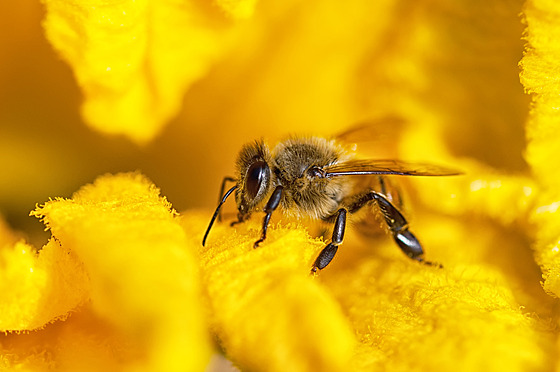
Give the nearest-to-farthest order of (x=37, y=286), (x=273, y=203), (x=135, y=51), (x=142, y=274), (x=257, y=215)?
(x=142, y=274) → (x=37, y=286) → (x=135, y=51) → (x=273, y=203) → (x=257, y=215)

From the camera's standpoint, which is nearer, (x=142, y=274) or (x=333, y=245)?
(x=142, y=274)

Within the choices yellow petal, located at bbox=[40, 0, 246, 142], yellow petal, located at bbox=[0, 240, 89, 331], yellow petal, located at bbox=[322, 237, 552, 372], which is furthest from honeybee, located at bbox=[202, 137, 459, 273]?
yellow petal, located at bbox=[0, 240, 89, 331]

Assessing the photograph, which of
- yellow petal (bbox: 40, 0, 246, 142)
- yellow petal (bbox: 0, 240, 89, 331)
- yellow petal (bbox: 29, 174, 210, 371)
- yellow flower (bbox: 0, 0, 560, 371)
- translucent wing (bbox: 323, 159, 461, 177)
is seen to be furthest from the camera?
translucent wing (bbox: 323, 159, 461, 177)

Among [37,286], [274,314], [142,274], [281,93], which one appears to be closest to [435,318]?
[274,314]

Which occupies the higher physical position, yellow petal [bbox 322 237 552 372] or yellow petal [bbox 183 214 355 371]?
yellow petal [bbox 183 214 355 371]

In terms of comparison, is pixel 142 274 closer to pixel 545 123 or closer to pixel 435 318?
pixel 435 318

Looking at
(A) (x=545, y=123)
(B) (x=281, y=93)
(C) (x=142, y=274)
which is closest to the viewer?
(C) (x=142, y=274)

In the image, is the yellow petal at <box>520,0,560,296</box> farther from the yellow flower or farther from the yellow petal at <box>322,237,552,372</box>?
the yellow petal at <box>322,237,552,372</box>
